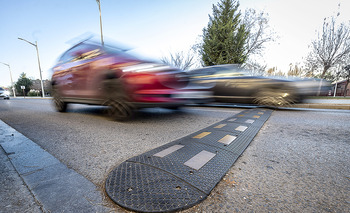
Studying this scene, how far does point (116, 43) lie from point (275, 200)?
3693mm

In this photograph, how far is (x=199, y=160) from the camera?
51.5 inches

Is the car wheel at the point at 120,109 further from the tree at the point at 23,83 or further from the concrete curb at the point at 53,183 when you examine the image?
the tree at the point at 23,83

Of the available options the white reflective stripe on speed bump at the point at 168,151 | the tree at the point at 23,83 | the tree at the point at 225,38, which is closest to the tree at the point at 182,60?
the tree at the point at 225,38

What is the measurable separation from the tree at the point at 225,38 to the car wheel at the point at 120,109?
15.2m

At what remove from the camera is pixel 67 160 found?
145 centimetres

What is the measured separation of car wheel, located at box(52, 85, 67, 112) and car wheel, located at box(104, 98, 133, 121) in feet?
7.68

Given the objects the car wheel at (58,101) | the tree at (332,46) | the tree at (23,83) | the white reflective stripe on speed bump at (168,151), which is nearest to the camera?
the white reflective stripe on speed bump at (168,151)

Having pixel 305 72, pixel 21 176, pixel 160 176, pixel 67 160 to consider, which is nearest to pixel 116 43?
pixel 67 160

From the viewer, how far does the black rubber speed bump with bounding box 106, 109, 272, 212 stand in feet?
2.80

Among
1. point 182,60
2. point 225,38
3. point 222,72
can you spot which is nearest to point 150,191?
point 222,72

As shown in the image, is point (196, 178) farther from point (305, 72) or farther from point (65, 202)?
point (305, 72)

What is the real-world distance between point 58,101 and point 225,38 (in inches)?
650

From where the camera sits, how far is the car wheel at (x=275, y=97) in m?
4.61

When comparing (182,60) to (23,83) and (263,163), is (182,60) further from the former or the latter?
(23,83)
